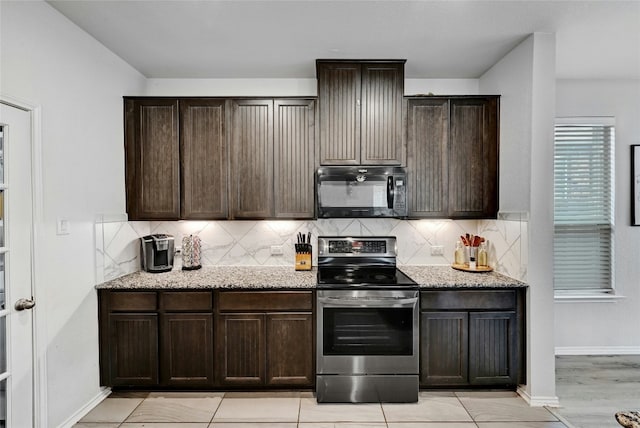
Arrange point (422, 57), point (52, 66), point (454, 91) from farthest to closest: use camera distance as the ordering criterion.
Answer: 1. point (454, 91)
2. point (422, 57)
3. point (52, 66)

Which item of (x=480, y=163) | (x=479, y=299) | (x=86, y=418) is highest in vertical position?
(x=480, y=163)

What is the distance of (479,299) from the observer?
279cm

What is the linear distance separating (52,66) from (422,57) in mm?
2753

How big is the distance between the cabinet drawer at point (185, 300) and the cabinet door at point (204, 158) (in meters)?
0.72

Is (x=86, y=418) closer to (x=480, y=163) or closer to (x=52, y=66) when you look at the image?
(x=52, y=66)

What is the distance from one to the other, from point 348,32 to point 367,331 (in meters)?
2.26

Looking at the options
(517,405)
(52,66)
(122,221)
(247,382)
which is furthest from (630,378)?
(52,66)

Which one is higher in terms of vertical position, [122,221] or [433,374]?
[122,221]

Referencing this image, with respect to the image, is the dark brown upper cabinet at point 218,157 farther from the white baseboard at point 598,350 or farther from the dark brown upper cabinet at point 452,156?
the white baseboard at point 598,350

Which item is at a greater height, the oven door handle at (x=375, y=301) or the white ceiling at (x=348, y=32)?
the white ceiling at (x=348, y=32)

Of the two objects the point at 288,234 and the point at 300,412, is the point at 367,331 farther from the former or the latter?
the point at 288,234

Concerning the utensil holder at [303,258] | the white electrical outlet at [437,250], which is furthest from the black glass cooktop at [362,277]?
the white electrical outlet at [437,250]

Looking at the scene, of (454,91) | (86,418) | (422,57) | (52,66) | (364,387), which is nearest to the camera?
(52,66)

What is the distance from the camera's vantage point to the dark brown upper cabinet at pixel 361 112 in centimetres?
310
